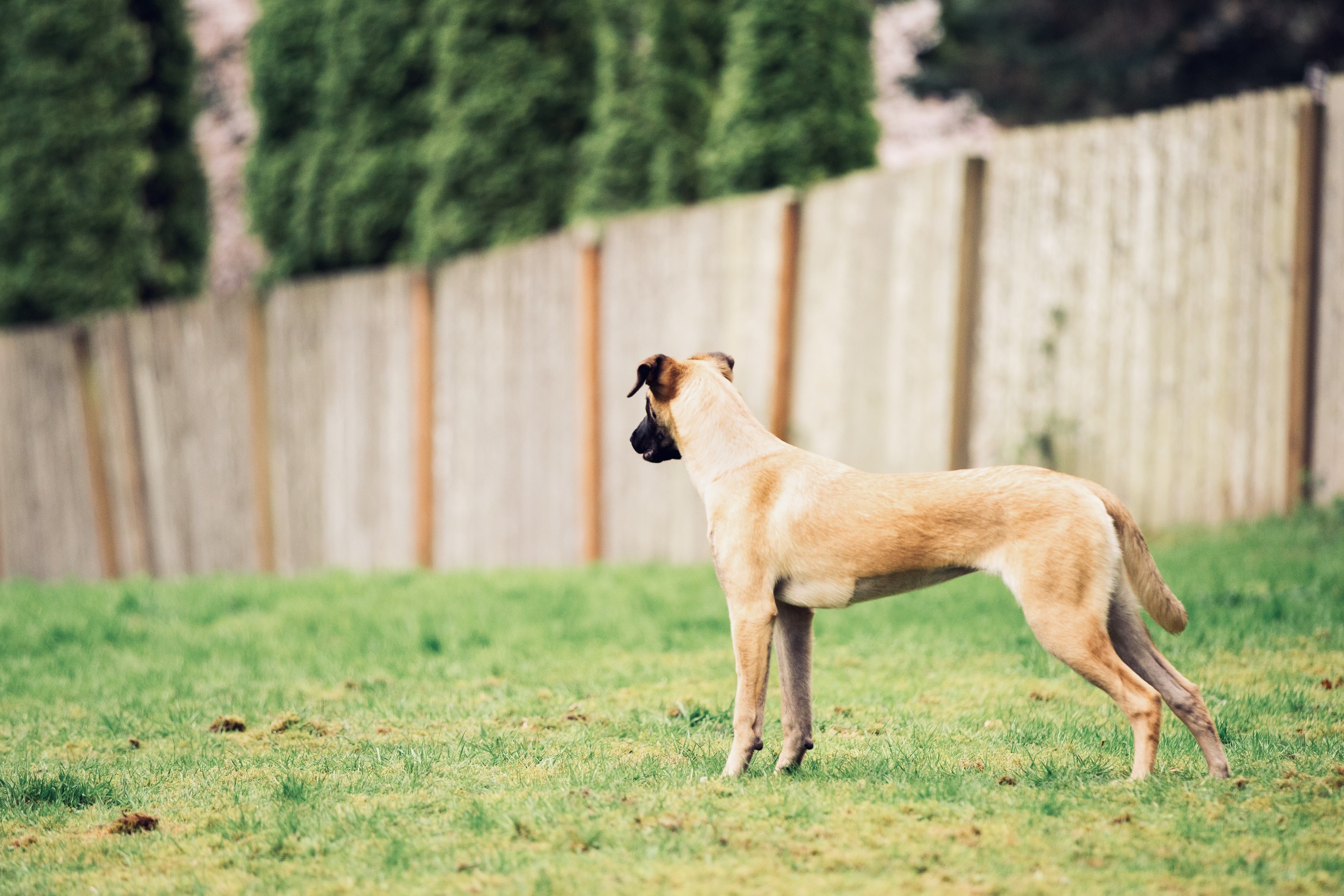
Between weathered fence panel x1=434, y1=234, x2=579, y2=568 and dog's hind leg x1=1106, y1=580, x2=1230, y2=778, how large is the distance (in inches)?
286

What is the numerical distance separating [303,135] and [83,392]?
3.95 m

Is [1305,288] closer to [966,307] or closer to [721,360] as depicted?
[966,307]

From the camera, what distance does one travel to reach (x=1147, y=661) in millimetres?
4266

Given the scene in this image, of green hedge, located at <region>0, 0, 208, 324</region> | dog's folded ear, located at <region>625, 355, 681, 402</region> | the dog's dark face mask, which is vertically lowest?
the dog's dark face mask

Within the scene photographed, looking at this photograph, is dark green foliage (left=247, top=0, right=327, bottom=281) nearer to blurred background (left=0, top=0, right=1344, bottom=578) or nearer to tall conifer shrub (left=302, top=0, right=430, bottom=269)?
blurred background (left=0, top=0, right=1344, bottom=578)

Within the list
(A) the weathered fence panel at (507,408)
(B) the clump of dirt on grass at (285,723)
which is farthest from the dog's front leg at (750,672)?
(A) the weathered fence panel at (507,408)

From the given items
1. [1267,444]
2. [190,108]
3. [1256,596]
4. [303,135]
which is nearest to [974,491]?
[1256,596]

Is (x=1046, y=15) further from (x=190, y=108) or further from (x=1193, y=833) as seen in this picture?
(x=1193, y=833)

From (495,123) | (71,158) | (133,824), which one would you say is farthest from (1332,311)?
(71,158)

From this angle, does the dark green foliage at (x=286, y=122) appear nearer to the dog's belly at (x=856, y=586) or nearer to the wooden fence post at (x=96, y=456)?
the wooden fence post at (x=96, y=456)

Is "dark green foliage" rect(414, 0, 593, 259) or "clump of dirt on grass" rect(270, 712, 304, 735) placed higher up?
"dark green foliage" rect(414, 0, 593, 259)

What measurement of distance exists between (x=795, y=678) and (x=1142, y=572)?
1.23m

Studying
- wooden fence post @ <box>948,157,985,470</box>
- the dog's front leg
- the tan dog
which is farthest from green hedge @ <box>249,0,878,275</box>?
the dog's front leg

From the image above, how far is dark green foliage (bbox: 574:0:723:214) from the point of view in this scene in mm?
14203
